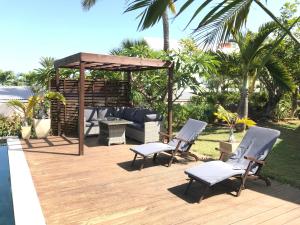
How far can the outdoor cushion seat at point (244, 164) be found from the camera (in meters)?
5.08

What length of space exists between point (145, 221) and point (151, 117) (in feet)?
19.1

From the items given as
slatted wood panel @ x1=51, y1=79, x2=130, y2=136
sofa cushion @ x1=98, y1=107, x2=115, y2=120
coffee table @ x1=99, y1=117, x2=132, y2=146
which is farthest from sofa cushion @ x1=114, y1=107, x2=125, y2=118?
coffee table @ x1=99, y1=117, x2=132, y2=146

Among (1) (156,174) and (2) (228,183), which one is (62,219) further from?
(2) (228,183)

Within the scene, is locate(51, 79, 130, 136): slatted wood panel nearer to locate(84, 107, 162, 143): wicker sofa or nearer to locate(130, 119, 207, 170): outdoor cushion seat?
locate(84, 107, 162, 143): wicker sofa

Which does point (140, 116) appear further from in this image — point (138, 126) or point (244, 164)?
point (244, 164)

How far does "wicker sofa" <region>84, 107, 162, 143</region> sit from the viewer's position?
9805mm

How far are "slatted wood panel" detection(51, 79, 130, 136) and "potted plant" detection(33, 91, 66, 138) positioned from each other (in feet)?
1.70

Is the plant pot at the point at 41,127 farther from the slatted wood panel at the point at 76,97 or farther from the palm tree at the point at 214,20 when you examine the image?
the palm tree at the point at 214,20

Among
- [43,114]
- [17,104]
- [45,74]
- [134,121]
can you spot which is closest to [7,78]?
[45,74]

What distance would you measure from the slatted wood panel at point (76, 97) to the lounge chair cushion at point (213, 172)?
7.26 meters

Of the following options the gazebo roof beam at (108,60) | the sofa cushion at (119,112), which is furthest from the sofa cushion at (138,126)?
the gazebo roof beam at (108,60)

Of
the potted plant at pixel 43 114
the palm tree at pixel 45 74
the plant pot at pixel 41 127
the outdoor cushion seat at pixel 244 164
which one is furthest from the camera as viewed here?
the palm tree at pixel 45 74

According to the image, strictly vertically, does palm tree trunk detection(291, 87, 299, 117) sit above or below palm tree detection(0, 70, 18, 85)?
below

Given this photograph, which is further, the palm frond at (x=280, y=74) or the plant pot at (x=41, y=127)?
the palm frond at (x=280, y=74)
